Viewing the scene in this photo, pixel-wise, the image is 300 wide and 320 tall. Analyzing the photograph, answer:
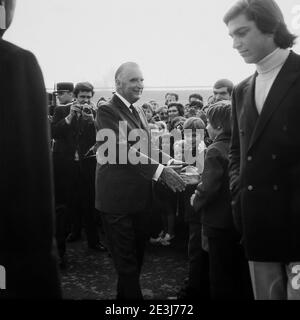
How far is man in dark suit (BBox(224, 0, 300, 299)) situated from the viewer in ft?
5.93

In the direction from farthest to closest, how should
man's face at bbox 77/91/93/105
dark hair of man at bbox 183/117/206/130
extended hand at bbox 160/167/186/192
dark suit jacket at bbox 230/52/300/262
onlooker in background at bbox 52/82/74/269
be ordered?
man's face at bbox 77/91/93/105
dark hair of man at bbox 183/117/206/130
onlooker in background at bbox 52/82/74/269
extended hand at bbox 160/167/186/192
dark suit jacket at bbox 230/52/300/262

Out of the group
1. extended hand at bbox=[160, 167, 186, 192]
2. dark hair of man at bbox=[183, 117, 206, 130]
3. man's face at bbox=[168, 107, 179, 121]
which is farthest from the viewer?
man's face at bbox=[168, 107, 179, 121]

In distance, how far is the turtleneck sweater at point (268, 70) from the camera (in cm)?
191

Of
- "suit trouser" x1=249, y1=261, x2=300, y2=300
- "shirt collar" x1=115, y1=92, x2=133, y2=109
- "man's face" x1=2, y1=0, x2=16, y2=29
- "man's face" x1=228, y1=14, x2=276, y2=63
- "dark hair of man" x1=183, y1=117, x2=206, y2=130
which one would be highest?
"man's face" x1=228, y1=14, x2=276, y2=63

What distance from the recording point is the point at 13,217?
2.89 feet

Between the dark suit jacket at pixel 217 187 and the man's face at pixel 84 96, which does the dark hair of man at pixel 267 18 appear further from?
the man's face at pixel 84 96

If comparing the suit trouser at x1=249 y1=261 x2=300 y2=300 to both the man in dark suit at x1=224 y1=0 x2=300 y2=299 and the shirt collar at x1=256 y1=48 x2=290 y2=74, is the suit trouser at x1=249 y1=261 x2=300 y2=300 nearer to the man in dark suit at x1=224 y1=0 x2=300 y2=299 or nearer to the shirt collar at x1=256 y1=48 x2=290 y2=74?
the man in dark suit at x1=224 y1=0 x2=300 y2=299

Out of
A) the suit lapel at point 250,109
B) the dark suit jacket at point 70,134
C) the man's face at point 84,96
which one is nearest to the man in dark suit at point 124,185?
the suit lapel at point 250,109

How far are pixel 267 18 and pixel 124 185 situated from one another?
5.18 feet

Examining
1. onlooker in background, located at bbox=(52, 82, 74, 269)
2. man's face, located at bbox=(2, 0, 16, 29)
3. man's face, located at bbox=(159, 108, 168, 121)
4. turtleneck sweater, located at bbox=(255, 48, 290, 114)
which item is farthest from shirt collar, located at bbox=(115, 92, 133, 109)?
man's face, located at bbox=(159, 108, 168, 121)

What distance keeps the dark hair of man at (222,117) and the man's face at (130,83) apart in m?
0.75

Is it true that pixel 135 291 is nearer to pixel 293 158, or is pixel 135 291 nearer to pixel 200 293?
pixel 200 293
